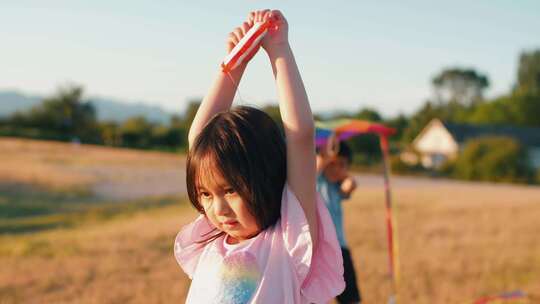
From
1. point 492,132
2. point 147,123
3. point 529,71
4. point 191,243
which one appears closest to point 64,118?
point 147,123

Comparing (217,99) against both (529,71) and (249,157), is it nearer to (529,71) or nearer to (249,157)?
(249,157)

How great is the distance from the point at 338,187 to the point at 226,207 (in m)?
2.89

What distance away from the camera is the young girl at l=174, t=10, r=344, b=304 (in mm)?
1729

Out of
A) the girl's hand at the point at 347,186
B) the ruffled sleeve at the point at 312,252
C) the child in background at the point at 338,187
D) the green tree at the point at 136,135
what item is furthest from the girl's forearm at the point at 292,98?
the green tree at the point at 136,135

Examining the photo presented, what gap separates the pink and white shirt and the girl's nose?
13 centimetres

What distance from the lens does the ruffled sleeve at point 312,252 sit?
1.73 m

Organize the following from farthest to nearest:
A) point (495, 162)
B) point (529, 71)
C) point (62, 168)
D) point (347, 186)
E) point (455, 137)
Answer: point (529, 71) < point (455, 137) < point (495, 162) < point (62, 168) < point (347, 186)

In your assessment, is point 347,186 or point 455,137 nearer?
point 347,186

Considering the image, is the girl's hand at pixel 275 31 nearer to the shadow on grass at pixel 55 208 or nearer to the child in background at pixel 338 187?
the child in background at pixel 338 187

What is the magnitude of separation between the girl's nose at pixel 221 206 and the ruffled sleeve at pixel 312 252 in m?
0.16

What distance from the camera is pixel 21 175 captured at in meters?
21.2

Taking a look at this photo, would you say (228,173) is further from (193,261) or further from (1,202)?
(1,202)

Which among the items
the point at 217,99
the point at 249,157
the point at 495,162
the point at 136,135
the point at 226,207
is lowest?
the point at 136,135

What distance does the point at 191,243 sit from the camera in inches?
Result: 80.8
